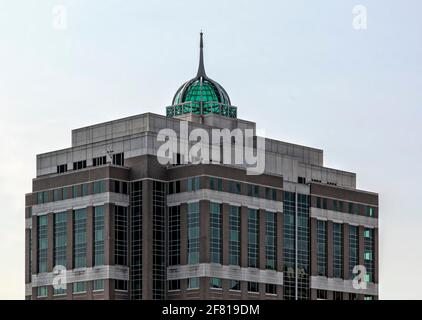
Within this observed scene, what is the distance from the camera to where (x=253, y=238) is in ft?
542

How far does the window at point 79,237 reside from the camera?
162000 millimetres

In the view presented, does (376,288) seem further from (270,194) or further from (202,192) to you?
(202,192)

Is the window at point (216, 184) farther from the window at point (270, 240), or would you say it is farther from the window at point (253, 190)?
the window at point (270, 240)

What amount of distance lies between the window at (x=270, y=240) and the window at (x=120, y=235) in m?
20.1

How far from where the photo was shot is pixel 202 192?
15888cm

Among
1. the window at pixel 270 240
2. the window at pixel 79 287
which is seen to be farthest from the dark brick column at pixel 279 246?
the window at pixel 79 287

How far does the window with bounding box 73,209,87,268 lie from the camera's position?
531 ft

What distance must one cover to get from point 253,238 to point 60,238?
87.8ft

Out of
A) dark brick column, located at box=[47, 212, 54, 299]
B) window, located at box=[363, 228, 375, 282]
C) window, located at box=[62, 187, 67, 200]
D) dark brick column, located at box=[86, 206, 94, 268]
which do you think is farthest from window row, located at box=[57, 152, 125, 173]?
window, located at box=[363, 228, 375, 282]

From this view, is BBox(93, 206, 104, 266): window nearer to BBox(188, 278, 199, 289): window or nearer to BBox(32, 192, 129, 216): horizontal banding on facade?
BBox(32, 192, 129, 216): horizontal banding on facade

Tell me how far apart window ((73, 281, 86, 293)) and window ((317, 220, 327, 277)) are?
36.1 m

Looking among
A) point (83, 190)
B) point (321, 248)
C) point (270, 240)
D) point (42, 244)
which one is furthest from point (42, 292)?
point (321, 248)
